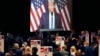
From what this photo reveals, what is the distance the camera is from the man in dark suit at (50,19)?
350 inches

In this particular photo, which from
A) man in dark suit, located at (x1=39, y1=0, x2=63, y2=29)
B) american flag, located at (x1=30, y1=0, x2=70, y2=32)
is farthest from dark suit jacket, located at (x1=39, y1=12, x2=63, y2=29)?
american flag, located at (x1=30, y1=0, x2=70, y2=32)

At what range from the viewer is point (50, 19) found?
8.91 m

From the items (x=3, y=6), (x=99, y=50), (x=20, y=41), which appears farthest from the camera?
(x=3, y=6)

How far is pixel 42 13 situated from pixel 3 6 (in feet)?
3.57

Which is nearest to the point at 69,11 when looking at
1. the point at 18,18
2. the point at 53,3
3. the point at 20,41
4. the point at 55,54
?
the point at 53,3

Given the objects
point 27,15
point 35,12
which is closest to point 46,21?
point 35,12

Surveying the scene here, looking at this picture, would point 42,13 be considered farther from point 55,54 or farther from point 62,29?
point 55,54

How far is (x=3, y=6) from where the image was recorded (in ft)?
28.9

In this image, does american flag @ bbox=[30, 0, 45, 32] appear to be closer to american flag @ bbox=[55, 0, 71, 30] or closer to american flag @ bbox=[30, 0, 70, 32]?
american flag @ bbox=[30, 0, 70, 32]

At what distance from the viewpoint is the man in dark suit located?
889cm

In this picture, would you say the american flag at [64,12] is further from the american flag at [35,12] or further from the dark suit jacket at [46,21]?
the american flag at [35,12]

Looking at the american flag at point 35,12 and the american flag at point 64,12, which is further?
the american flag at point 64,12

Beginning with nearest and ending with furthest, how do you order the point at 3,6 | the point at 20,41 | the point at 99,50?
the point at 99,50, the point at 20,41, the point at 3,6

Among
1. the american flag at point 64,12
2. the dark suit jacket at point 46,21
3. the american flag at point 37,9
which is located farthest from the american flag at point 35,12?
the american flag at point 64,12
